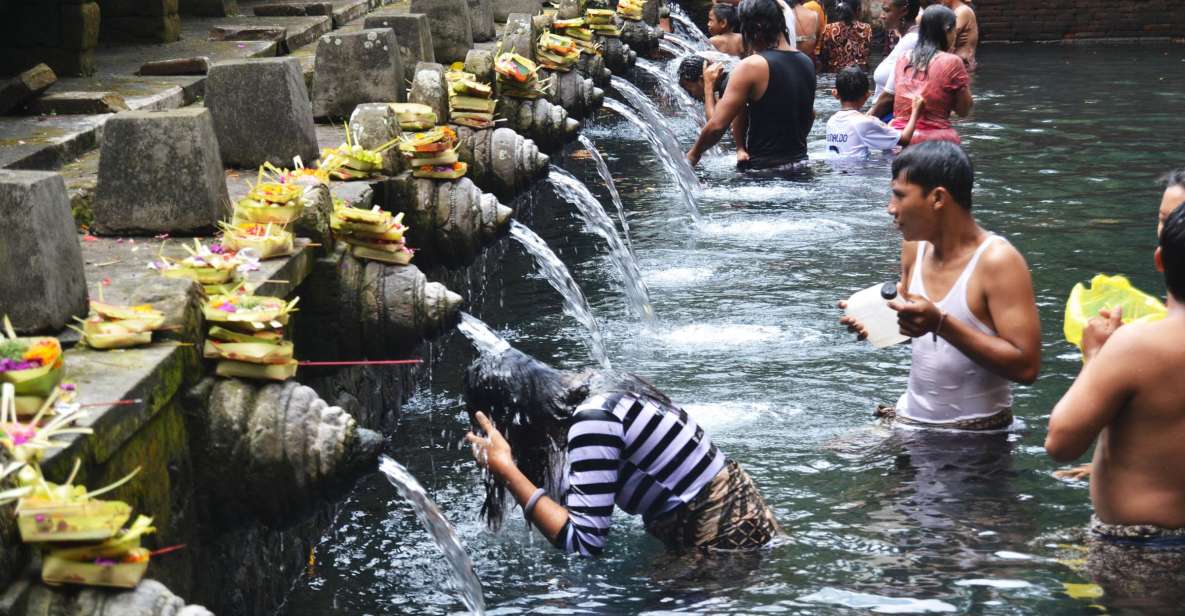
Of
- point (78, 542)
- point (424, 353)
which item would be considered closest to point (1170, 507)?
point (78, 542)

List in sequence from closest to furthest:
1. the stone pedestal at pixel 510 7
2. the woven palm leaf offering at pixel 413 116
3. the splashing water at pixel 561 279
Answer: the woven palm leaf offering at pixel 413 116, the splashing water at pixel 561 279, the stone pedestal at pixel 510 7

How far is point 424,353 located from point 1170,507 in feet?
13.5

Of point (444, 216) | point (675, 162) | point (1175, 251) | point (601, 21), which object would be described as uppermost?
point (1175, 251)

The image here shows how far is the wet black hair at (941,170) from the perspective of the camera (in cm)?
477

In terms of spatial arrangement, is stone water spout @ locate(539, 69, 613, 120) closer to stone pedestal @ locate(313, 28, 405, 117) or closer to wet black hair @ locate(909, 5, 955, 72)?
wet black hair @ locate(909, 5, 955, 72)

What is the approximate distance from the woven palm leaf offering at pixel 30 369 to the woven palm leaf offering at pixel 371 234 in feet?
6.80

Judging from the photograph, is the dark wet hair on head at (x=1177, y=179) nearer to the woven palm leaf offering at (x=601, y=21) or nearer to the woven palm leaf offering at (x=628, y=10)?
the woven palm leaf offering at (x=601, y=21)

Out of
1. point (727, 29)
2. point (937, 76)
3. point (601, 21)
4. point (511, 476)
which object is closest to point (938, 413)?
point (511, 476)

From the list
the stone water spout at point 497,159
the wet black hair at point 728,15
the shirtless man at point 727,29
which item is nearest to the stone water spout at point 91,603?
the stone water spout at point 497,159

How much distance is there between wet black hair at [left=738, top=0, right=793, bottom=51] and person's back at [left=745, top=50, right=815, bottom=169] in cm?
9

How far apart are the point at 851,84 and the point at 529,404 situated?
6585 mm

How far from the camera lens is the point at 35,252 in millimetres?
3766

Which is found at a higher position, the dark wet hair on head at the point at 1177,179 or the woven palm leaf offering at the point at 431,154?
the dark wet hair on head at the point at 1177,179

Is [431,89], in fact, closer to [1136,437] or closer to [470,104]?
[470,104]
